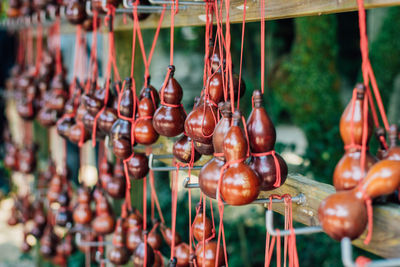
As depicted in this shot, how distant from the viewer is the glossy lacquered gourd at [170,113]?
1055 millimetres

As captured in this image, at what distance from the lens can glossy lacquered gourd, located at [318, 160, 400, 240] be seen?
625mm

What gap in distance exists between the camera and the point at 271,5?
3.11 feet

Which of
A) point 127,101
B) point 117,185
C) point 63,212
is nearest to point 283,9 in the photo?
point 127,101

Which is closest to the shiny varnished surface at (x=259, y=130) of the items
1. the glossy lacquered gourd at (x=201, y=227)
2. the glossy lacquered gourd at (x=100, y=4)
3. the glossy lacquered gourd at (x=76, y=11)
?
the glossy lacquered gourd at (x=201, y=227)

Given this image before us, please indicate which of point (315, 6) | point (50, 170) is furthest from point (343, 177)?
point (50, 170)

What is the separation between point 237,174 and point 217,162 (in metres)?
0.08

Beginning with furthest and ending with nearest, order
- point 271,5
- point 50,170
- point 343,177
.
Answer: point 50,170 → point 271,5 → point 343,177

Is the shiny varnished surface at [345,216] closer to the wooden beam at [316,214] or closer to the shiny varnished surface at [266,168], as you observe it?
the wooden beam at [316,214]

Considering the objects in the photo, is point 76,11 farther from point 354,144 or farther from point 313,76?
point 313,76

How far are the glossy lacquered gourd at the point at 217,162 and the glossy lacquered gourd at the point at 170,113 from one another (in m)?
0.24

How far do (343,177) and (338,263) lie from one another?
1759 millimetres

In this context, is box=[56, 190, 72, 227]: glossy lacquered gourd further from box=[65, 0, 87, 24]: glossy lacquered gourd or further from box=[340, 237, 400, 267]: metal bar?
box=[340, 237, 400, 267]: metal bar

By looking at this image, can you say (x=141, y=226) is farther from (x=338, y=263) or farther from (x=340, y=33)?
(x=340, y=33)

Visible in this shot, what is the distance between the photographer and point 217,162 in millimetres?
826
